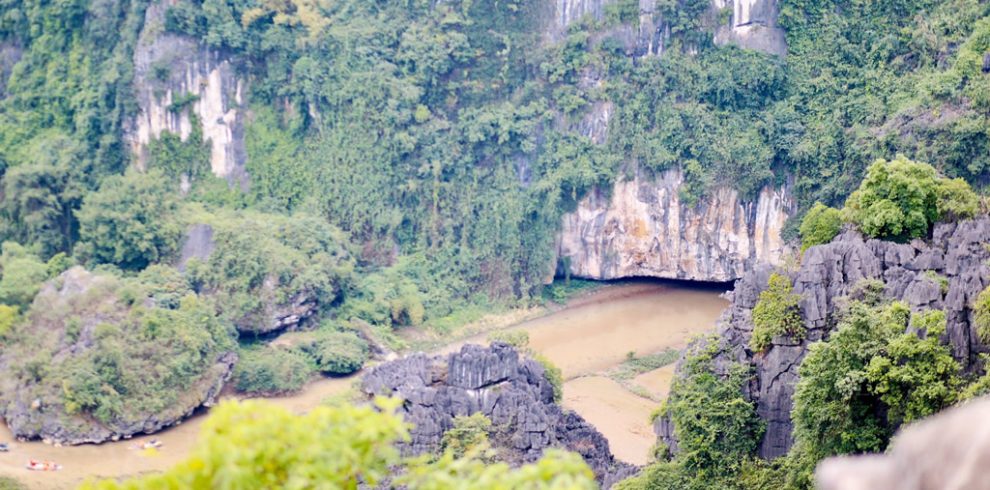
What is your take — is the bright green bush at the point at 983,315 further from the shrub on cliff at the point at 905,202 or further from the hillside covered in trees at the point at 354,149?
the hillside covered in trees at the point at 354,149

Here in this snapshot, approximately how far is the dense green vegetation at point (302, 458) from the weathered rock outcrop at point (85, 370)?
21.1 metres

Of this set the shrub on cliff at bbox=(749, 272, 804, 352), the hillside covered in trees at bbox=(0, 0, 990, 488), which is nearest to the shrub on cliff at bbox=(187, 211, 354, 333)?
the hillside covered in trees at bbox=(0, 0, 990, 488)

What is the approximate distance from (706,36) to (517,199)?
6309 mm

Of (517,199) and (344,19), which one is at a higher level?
(344,19)

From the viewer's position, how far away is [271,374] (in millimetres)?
28719

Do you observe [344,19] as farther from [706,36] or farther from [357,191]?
[706,36]

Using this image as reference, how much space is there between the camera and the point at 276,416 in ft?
20.4

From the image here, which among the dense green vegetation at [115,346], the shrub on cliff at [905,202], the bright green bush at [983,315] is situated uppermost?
the shrub on cliff at [905,202]

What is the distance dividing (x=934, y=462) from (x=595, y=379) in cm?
2506

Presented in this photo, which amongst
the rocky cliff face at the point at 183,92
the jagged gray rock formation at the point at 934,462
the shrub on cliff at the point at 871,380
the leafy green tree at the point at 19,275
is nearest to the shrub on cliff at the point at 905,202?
the shrub on cliff at the point at 871,380

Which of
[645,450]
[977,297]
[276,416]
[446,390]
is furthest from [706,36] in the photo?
[276,416]

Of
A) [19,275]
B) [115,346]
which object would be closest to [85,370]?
[115,346]

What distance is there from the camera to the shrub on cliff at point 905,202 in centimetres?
1912

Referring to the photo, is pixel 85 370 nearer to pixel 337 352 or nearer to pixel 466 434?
pixel 337 352
